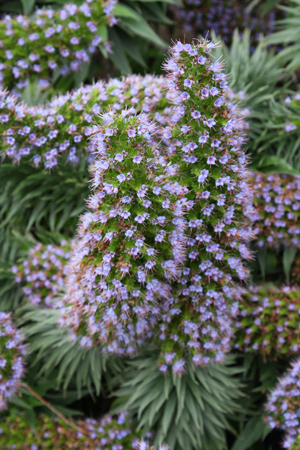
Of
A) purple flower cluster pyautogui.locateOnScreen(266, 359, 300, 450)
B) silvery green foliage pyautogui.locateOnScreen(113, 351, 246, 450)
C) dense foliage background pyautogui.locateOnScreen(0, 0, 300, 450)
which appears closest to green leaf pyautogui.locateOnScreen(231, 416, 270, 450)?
dense foliage background pyautogui.locateOnScreen(0, 0, 300, 450)

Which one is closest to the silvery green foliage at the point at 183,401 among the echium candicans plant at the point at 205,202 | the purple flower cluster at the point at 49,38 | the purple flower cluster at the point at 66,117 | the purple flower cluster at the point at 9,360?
the echium candicans plant at the point at 205,202

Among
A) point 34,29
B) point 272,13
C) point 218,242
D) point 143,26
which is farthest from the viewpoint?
point 272,13

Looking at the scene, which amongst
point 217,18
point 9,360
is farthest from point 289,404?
point 217,18

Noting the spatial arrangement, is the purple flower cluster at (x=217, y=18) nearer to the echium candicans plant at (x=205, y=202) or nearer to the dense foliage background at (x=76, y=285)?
the dense foliage background at (x=76, y=285)

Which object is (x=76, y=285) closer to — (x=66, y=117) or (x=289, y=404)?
(x=66, y=117)

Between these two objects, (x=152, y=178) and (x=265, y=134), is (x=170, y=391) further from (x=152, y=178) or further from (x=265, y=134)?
(x=265, y=134)

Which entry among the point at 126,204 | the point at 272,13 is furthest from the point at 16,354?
the point at 272,13

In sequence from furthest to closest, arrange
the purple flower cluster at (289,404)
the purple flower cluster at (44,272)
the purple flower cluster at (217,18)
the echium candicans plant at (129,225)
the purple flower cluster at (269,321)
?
the purple flower cluster at (217,18), the purple flower cluster at (44,272), the purple flower cluster at (269,321), the purple flower cluster at (289,404), the echium candicans plant at (129,225)
